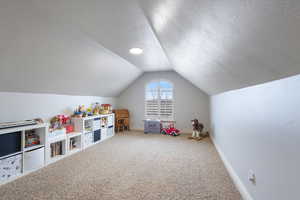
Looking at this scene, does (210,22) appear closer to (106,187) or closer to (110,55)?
(106,187)

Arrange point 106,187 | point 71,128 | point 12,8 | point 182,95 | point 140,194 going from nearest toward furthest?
point 12,8 < point 140,194 < point 106,187 < point 71,128 < point 182,95

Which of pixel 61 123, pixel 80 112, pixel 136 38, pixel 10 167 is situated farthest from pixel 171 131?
pixel 10 167

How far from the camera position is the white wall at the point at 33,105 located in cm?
221

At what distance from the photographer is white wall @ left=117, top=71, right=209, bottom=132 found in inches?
190

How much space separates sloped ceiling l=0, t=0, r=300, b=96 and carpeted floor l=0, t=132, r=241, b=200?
133cm

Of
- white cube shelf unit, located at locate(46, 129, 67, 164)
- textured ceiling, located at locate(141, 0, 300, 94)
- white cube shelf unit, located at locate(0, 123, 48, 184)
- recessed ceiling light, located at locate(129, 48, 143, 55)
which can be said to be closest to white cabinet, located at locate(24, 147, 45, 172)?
white cube shelf unit, located at locate(0, 123, 48, 184)

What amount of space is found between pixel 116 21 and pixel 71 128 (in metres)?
2.56

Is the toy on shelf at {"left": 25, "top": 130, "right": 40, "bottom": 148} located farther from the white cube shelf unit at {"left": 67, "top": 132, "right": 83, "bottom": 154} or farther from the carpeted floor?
the white cube shelf unit at {"left": 67, "top": 132, "right": 83, "bottom": 154}

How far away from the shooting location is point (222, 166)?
238 centimetres

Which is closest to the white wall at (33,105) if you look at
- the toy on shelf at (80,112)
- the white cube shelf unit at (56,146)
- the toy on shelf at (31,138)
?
the toy on shelf at (80,112)

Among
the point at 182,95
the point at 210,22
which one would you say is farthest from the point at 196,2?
the point at 182,95

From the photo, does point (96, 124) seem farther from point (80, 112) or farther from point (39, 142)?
point (39, 142)

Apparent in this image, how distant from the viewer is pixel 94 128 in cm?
368

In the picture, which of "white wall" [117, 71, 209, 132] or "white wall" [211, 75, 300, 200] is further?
"white wall" [117, 71, 209, 132]
